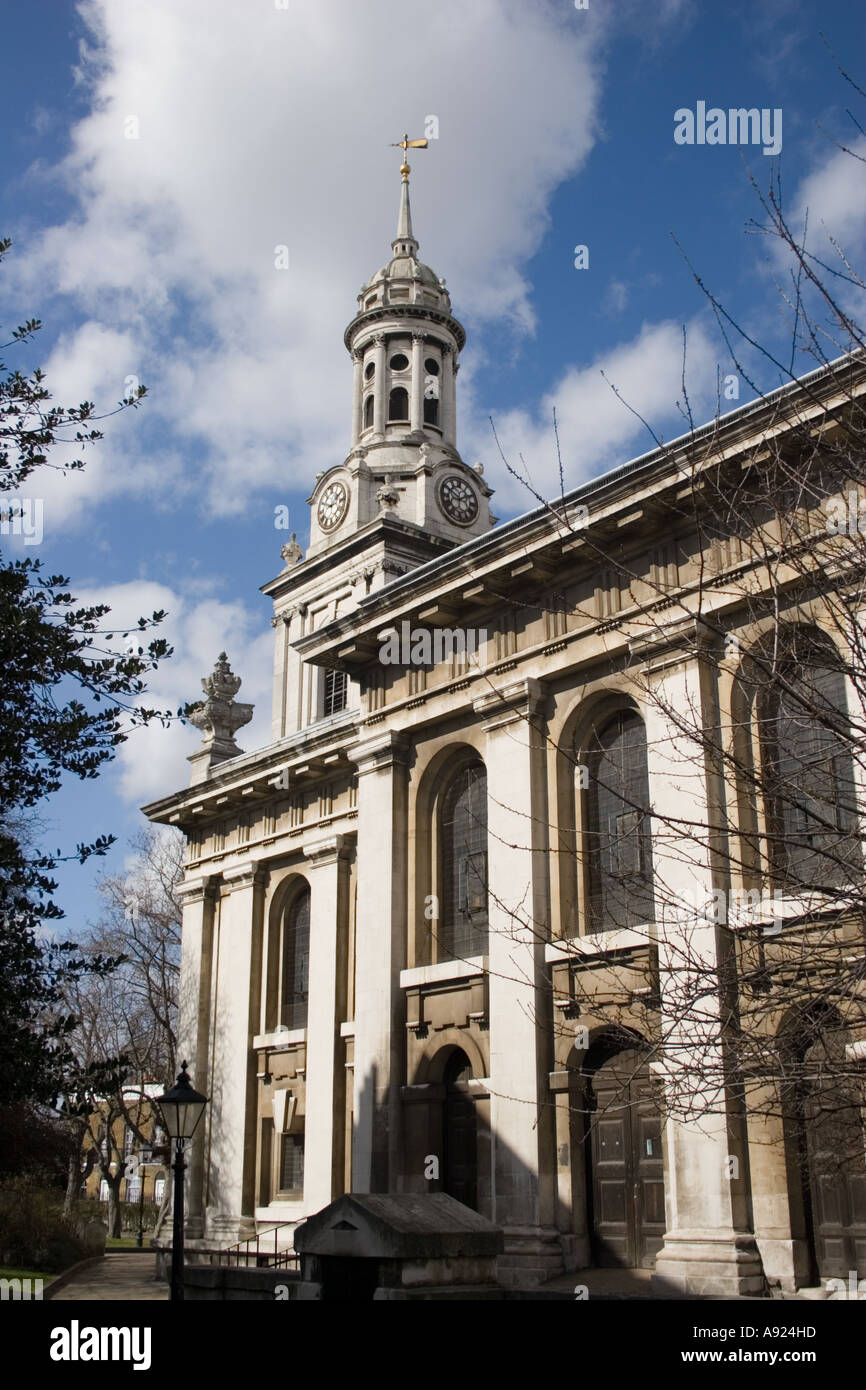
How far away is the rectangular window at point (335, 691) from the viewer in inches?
1901

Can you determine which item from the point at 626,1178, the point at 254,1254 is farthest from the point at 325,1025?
the point at 626,1178

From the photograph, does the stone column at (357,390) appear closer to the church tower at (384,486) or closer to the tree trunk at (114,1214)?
the church tower at (384,486)

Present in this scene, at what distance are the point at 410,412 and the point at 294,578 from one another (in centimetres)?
799

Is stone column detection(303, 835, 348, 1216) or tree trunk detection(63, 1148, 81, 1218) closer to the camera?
stone column detection(303, 835, 348, 1216)

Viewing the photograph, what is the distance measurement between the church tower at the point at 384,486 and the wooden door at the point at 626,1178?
29.6m

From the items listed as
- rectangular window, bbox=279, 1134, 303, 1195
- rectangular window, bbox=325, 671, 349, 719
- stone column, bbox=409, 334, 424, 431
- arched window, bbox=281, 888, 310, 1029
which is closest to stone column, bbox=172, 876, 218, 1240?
rectangular window, bbox=279, 1134, 303, 1195

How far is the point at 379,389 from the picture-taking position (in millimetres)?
53344

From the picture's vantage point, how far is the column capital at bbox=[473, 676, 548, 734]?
2170 centimetres

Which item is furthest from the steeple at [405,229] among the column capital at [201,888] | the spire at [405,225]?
the column capital at [201,888]

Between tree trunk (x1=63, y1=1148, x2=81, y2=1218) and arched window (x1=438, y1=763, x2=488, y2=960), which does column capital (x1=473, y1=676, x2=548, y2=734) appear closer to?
arched window (x1=438, y1=763, x2=488, y2=960)

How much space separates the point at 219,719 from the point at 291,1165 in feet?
40.1

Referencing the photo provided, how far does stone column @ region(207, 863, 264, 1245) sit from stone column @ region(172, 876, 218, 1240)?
34 cm

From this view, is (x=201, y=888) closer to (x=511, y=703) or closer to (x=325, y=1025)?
(x=325, y=1025)

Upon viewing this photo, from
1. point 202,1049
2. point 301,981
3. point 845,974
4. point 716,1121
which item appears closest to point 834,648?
point 845,974
